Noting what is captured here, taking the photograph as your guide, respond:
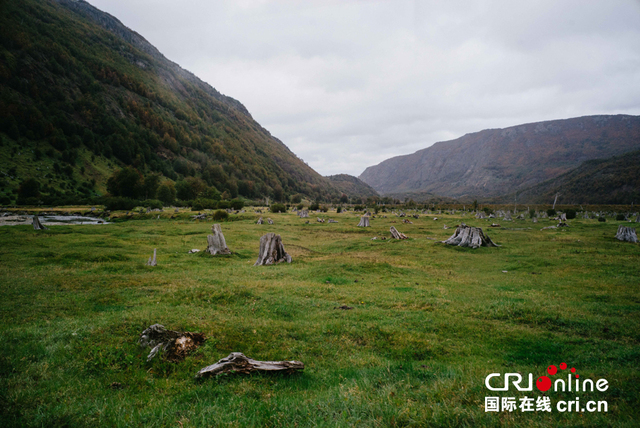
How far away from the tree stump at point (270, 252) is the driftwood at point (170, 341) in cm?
1323

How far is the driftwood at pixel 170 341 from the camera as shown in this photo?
6305mm

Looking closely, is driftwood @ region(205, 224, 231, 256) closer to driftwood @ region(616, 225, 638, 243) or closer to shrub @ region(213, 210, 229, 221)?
shrub @ region(213, 210, 229, 221)

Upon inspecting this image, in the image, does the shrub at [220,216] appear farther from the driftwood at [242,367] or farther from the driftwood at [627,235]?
the driftwood at [627,235]

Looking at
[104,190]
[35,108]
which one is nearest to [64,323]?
[104,190]

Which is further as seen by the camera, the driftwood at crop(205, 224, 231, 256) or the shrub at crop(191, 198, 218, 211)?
the shrub at crop(191, 198, 218, 211)

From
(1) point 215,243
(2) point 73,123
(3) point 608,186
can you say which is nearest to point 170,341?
(1) point 215,243

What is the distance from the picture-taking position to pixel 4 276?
42.2 feet

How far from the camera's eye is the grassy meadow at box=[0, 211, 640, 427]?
4074 mm

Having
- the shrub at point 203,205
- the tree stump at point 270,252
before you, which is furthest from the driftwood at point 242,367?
the shrub at point 203,205

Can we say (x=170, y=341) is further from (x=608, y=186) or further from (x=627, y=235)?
(x=608, y=186)

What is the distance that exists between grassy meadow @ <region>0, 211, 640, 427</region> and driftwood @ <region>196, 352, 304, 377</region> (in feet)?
0.49

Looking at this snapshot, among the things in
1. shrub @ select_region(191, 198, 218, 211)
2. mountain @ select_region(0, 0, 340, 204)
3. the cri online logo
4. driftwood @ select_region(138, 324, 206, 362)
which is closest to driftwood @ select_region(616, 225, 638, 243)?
the cri online logo

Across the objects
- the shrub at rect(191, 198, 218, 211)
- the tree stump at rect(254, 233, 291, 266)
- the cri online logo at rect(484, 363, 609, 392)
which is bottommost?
the tree stump at rect(254, 233, 291, 266)

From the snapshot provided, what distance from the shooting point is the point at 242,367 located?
18.5 feet
